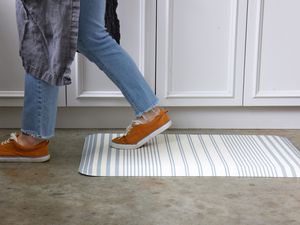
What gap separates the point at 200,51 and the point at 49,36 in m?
0.70

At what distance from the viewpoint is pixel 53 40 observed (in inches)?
56.6

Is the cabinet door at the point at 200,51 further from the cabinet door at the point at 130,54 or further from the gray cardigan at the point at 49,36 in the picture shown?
the gray cardigan at the point at 49,36

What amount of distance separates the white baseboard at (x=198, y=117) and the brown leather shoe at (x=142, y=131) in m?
0.32

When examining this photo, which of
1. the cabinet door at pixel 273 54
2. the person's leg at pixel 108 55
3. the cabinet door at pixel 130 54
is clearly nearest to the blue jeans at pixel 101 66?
the person's leg at pixel 108 55

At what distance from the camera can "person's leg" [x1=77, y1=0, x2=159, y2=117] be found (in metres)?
1.52

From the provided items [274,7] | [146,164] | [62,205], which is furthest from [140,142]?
[274,7]

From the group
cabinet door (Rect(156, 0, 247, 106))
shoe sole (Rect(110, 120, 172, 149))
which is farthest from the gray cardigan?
cabinet door (Rect(156, 0, 247, 106))

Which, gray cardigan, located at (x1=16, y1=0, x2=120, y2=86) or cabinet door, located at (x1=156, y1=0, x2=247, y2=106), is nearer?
gray cardigan, located at (x1=16, y1=0, x2=120, y2=86)

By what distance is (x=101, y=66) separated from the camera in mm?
1620

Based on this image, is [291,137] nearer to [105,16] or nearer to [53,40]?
[105,16]

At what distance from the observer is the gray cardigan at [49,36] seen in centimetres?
142

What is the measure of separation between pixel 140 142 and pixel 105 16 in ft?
1.45

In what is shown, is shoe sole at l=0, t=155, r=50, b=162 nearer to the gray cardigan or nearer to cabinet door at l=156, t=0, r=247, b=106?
the gray cardigan

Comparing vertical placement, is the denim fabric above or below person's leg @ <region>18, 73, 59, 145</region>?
above
